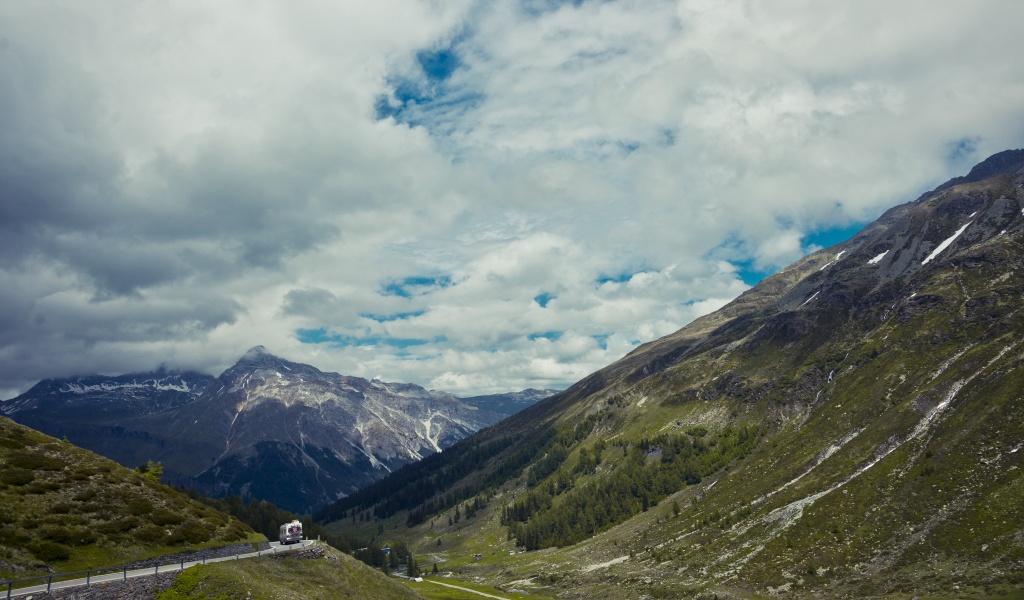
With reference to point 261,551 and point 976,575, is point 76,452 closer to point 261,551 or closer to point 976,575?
point 261,551

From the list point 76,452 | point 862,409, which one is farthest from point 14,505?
point 862,409

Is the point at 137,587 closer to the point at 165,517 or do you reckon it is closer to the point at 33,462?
the point at 165,517

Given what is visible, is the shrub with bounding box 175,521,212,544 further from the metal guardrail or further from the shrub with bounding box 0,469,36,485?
the shrub with bounding box 0,469,36,485

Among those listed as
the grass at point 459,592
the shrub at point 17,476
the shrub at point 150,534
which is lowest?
the grass at point 459,592

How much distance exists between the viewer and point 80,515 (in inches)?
2361

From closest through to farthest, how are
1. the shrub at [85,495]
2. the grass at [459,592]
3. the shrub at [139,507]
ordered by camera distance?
the shrub at [85,495]
the shrub at [139,507]
the grass at [459,592]

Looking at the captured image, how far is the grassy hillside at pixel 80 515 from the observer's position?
52.2 meters

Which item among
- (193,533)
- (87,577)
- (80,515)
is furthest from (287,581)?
(80,515)

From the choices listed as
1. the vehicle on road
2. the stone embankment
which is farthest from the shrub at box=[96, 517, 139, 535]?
the vehicle on road

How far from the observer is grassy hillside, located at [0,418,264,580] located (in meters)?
52.2

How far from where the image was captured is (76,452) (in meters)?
76.0

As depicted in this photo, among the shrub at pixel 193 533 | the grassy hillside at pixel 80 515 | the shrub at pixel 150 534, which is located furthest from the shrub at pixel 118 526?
the shrub at pixel 193 533

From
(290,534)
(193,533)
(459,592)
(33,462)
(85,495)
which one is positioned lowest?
(459,592)

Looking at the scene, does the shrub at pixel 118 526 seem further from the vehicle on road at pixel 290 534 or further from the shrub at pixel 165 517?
the vehicle on road at pixel 290 534
